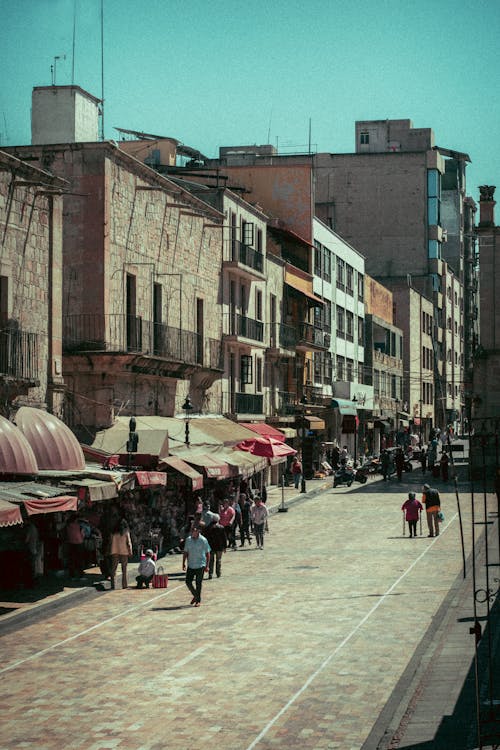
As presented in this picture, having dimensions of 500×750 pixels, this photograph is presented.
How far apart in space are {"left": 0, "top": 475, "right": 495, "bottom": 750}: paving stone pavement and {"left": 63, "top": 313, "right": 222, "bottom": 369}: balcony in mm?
7204

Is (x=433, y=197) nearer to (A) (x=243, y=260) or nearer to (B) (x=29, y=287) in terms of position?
(A) (x=243, y=260)

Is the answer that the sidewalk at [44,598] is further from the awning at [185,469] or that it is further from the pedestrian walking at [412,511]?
the pedestrian walking at [412,511]

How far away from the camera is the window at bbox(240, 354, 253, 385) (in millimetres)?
48375

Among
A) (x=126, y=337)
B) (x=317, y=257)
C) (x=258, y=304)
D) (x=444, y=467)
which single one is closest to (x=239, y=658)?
(x=126, y=337)

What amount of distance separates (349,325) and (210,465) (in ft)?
146

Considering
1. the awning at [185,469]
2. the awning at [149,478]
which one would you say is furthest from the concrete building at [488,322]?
the awning at [149,478]

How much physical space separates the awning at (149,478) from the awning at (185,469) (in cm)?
113

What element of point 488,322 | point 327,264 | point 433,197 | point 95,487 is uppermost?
point 433,197

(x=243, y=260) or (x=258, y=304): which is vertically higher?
(x=243, y=260)

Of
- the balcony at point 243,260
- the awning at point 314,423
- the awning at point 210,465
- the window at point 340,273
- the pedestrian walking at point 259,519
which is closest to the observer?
the pedestrian walking at point 259,519

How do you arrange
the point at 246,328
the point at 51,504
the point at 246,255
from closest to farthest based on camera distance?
1. the point at 51,504
2. the point at 246,255
3. the point at 246,328

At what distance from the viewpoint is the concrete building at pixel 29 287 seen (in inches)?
1000

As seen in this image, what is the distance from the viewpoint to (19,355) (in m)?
A: 25.8

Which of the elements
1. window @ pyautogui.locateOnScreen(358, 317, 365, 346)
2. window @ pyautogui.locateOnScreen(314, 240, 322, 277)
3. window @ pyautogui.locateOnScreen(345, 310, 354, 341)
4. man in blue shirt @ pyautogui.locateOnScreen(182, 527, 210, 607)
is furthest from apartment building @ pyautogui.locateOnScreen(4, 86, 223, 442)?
window @ pyautogui.locateOnScreen(358, 317, 365, 346)
